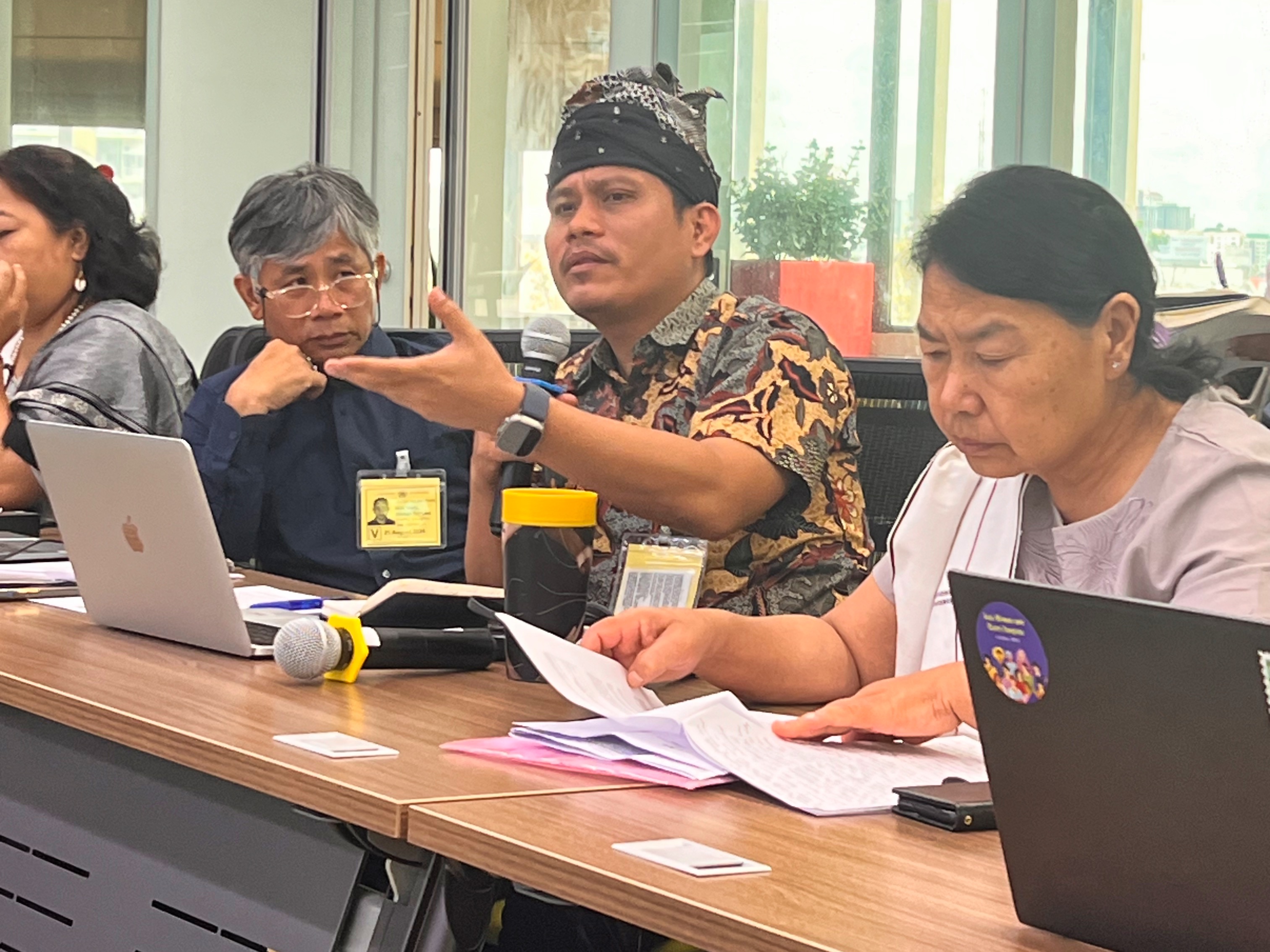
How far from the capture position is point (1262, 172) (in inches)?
134

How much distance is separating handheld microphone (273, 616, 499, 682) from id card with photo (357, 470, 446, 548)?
0.65 metres

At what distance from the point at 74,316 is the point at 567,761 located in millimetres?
2220

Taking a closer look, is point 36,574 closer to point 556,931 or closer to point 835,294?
point 556,931

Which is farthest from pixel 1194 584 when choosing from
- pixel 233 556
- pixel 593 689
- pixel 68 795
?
pixel 233 556

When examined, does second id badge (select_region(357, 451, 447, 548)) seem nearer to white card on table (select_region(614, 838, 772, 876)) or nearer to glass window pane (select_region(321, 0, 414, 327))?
white card on table (select_region(614, 838, 772, 876))

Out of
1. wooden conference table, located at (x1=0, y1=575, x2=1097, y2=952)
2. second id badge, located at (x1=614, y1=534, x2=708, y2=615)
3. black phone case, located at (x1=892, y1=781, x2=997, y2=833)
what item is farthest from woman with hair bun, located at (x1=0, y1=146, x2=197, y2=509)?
black phone case, located at (x1=892, y1=781, x2=997, y2=833)

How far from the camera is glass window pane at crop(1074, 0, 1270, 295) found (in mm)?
3402

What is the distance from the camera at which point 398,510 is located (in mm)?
2322

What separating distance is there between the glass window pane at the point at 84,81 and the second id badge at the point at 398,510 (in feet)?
11.3

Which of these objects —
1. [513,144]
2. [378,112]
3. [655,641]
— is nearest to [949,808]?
[655,641]

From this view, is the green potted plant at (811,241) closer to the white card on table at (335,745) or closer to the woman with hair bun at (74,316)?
the woman with hair bun at (74,316)

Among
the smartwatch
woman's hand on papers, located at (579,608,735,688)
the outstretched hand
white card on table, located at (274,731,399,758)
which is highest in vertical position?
the outstretched hand

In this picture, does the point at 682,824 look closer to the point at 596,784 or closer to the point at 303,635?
the point at 596,784

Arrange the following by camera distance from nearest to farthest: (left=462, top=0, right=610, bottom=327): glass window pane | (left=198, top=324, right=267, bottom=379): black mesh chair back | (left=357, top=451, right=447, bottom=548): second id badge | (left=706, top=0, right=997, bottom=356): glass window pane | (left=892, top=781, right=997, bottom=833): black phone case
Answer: (left=892, top=781, right=997, bottom=833): black phone case → (left=357, top=451, right=447, bottom=548): second id badge → (left=198, top=324, right=267, bottom=379): black mesh chair back → (left=706, top=0, right=997, bottom=356): glass window pane → (left=462, top=0, right=610, bottom=327): glass window pane
